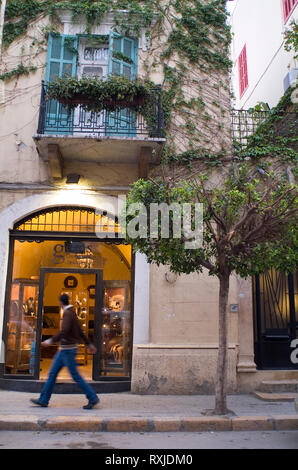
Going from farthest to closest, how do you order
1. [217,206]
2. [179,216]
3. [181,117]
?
1. [181,117]
2. [217,206]
3. [179,216]

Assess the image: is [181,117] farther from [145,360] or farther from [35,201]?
[145,360]

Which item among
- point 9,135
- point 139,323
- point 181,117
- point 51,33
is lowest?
point 139,323

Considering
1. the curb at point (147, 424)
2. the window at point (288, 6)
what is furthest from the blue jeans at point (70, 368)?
the window at point (288, 6)

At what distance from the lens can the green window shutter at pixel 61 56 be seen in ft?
32.0

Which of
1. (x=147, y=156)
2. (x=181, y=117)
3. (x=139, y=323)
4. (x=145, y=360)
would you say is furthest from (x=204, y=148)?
(x=145, y=360)

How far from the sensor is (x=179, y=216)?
666 centimetres

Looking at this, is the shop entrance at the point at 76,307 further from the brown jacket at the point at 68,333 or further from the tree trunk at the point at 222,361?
the tree trunk at the point at 222,361

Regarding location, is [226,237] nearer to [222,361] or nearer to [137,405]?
[222,361]

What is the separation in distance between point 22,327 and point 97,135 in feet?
14.8

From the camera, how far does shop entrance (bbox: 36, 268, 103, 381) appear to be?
902 centimetres

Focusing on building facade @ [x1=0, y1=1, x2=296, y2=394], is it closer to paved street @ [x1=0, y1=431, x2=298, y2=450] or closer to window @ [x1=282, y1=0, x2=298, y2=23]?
paved street @ [x1=0, y1=431, x2=298, y2=450]

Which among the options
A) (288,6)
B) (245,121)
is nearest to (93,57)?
(245,121)

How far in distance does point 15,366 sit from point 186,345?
145 inches

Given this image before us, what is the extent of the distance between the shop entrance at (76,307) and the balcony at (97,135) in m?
2.44
